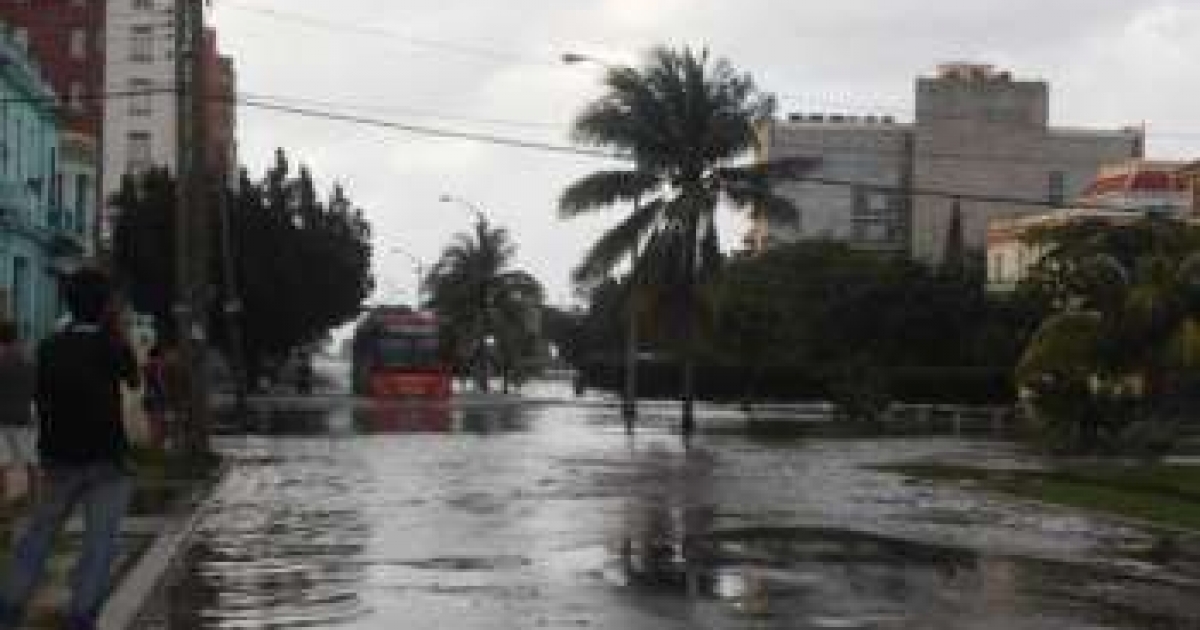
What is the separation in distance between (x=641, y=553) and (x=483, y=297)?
94963 mm

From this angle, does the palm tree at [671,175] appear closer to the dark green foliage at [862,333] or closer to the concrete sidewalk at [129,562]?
the dark green foliage at [862,333]

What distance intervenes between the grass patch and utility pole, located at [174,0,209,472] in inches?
417

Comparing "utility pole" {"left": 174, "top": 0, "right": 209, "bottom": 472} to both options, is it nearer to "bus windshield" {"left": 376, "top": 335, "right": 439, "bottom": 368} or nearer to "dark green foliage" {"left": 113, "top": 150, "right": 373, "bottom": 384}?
"dark green foliage" {"left": 113, "top": 150, "right": 373, "bottom": 384}

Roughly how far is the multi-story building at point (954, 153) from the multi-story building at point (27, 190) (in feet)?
223

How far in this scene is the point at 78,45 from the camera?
120m

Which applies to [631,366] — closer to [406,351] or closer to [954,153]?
[406,351]

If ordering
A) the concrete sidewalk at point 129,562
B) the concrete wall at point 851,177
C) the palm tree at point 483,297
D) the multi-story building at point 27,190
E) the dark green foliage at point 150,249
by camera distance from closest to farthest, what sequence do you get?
the concrete sidewalk at point 129,562
the multi-story building at point 27,190
the dark green foliage at point 150,249
the palm tree at point 483,297
the concrete wall at point 851,177

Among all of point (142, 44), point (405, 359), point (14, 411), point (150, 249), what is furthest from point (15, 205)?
point (142, 44)

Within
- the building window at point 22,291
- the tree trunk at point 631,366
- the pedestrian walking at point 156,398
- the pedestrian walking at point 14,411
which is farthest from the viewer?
the tree trunk at point 631,366

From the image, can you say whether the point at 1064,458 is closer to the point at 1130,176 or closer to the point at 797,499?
the point at 797,499

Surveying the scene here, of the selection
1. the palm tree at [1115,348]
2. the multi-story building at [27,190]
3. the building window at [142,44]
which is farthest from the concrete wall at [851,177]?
the palm tree at [1115,348]

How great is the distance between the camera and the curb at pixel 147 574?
12969mm

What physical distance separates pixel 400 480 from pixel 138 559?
35.7 ft

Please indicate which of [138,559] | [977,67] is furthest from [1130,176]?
[138,559]
